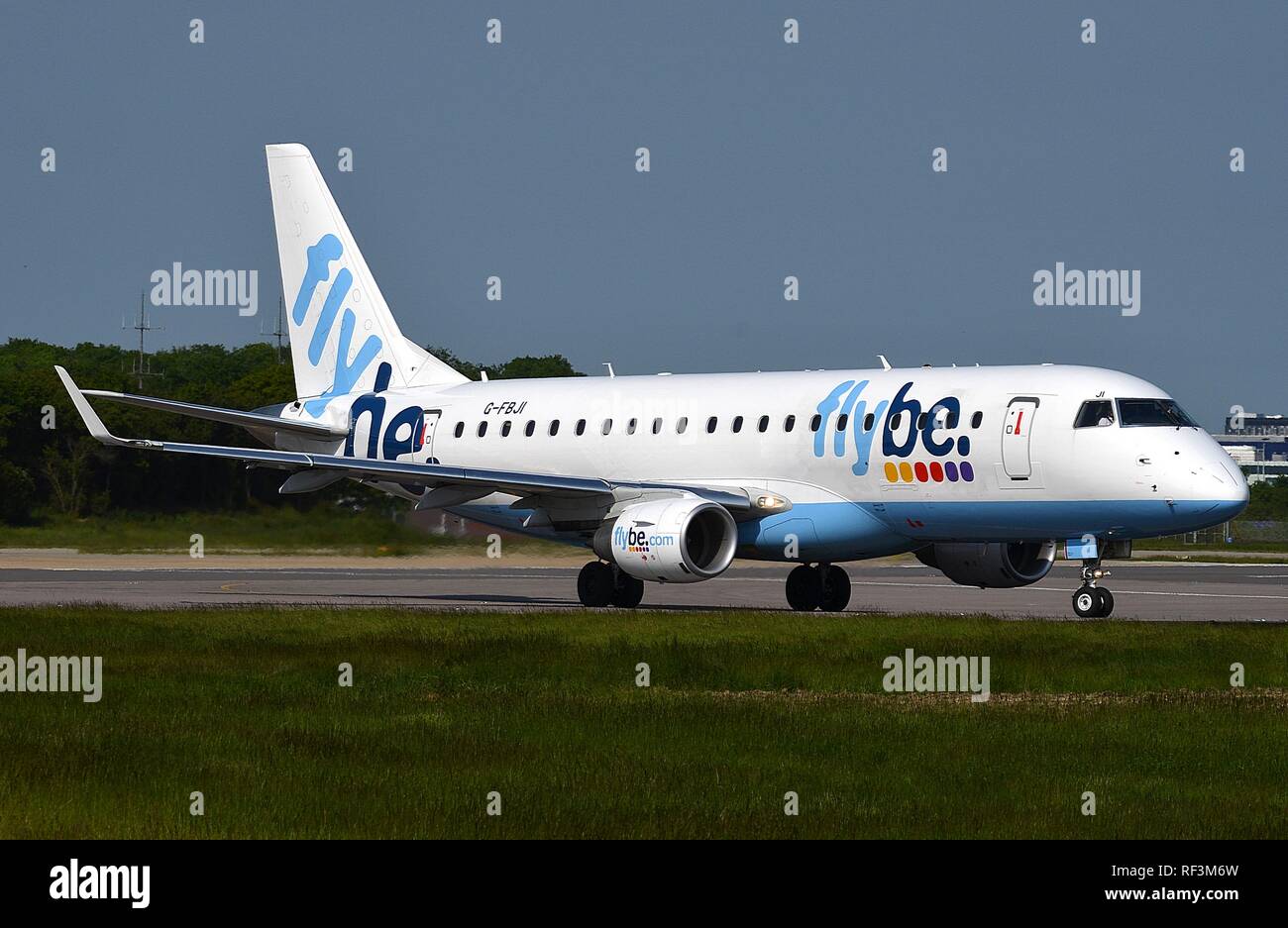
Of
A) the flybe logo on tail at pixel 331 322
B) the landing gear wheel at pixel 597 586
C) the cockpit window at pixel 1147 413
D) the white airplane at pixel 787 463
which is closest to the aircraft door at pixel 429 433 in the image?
the white airplane at pixel 787 463

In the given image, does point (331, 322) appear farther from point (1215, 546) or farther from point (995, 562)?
point (1215, 546)

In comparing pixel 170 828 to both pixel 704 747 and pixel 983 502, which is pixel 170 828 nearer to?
pixel 704 747

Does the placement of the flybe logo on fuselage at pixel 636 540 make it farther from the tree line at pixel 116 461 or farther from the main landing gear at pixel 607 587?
the tree line at pixel 116 461

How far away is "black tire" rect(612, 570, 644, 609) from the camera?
3428 centimetres

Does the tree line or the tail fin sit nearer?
the tail fin

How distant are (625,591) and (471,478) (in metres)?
3.54

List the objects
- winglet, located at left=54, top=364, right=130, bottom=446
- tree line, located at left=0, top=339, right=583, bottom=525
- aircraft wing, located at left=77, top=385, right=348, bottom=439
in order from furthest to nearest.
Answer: tree line, located at left=0, top=339, right=583, bottom=525 → aircraft wing, located at left=77, top=385, right=348, bottom=439 → winglet, located at left=54, top=364, right=130, bottom=446

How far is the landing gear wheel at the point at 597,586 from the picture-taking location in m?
34.3

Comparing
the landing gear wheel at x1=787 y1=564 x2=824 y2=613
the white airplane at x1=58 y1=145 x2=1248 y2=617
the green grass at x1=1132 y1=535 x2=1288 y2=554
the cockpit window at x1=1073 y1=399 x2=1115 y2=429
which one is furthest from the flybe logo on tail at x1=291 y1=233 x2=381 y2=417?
the green grass at x1=1132 y1=535 x2=1288 y2=554

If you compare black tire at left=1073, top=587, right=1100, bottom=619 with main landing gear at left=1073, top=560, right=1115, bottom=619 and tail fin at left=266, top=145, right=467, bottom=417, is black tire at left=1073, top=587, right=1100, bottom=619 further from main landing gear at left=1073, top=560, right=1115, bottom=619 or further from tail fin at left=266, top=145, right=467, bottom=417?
tail fin at left=266, top=145, right=467, bottom=417

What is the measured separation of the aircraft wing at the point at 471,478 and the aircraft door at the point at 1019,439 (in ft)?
13.7

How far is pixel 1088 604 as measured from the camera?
1173 inches
